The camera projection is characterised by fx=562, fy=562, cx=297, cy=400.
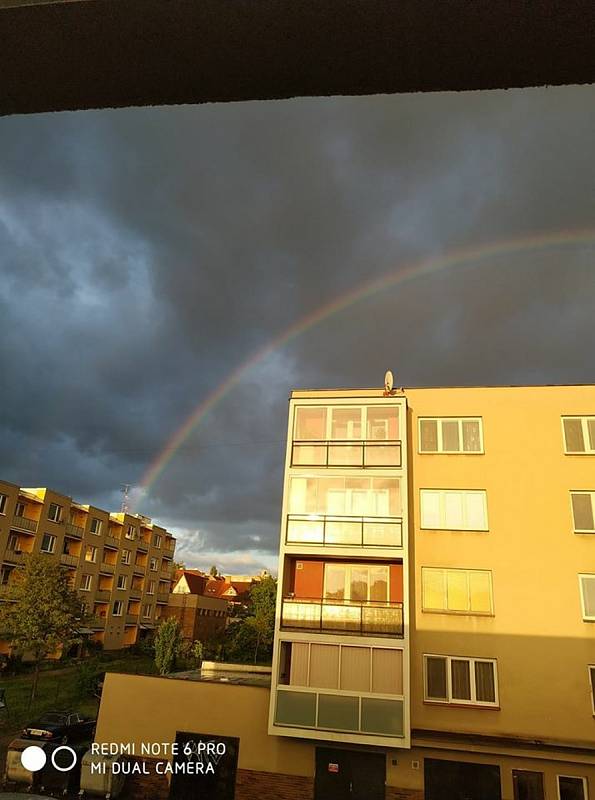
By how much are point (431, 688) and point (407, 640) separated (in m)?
1.85

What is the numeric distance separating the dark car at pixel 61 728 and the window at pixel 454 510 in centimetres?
1533

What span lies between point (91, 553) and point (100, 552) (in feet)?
3.96

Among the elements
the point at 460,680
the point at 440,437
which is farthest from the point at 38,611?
the point at 440,437

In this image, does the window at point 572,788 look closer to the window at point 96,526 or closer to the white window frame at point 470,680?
the white window frame at point 470,680

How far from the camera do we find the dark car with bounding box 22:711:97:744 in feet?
65.6

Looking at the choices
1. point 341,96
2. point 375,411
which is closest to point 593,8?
point 341,96

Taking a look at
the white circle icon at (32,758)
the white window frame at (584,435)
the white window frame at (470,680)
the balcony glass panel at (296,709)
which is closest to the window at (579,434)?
the white window frame at (584,435)

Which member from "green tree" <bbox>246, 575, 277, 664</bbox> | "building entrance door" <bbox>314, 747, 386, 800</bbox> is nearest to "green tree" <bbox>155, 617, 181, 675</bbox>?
"green tree" <bbox>246, 575, 277, 664</bbox>

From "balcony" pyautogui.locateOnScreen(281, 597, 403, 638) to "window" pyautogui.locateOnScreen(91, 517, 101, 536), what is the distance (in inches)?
1532

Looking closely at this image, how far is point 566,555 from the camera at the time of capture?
772 inches

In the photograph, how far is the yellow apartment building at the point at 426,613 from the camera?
17.9 meters

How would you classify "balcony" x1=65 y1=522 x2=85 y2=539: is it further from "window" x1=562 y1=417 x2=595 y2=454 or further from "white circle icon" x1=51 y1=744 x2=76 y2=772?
"window" x1=562 y1=417 x2=595 y2=454

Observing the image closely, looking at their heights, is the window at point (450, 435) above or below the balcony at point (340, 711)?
above

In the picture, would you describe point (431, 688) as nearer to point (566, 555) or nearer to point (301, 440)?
point (566, 555)
